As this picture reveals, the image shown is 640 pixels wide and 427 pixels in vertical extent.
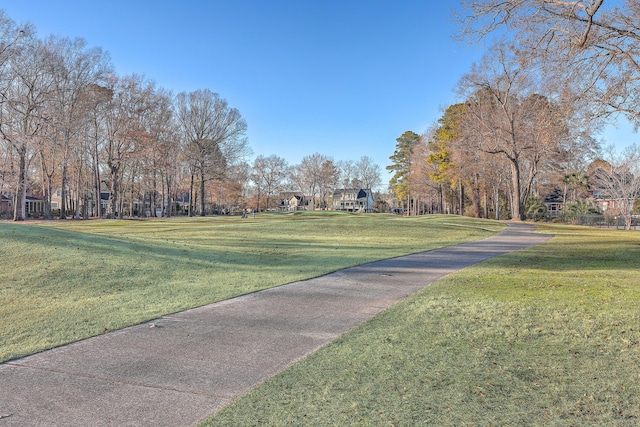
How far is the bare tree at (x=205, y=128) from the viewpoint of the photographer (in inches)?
2135

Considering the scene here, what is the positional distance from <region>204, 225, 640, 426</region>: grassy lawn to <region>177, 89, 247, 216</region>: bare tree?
5137cm

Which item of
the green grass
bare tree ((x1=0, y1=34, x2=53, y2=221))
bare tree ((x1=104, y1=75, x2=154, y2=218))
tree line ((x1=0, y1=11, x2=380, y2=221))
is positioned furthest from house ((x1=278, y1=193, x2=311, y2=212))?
the green grass

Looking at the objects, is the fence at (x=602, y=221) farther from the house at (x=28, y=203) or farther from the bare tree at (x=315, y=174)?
the house at (x=28, y=203)

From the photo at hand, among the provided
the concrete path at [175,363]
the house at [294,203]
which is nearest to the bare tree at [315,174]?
the house at [294,203]

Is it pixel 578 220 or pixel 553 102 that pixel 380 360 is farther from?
pixel 578 220

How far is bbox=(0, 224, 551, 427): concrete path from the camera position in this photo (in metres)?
3.04

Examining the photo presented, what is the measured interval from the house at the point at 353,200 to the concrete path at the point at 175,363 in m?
107

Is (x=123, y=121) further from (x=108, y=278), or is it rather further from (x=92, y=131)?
(x=108, y=278)

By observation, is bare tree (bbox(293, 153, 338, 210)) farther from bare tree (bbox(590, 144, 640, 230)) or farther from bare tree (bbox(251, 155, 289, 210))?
bare tree (bbox(590, 144, 640, 230))

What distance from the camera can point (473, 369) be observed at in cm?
384

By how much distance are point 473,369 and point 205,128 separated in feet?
180

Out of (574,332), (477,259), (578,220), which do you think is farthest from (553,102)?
(578,220)

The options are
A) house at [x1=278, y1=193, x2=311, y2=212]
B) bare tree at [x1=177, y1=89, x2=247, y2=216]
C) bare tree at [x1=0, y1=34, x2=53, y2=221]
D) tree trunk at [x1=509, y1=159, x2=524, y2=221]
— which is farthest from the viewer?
house at [x1=278, y1=193, x2=311, y2=212]

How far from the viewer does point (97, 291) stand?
289 inches
